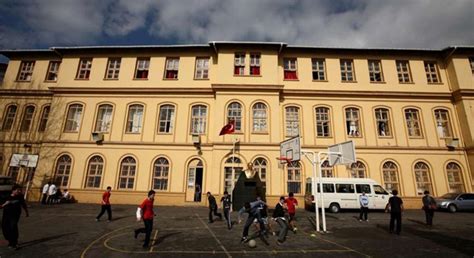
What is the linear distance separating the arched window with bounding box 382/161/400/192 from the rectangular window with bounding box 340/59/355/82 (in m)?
7.82

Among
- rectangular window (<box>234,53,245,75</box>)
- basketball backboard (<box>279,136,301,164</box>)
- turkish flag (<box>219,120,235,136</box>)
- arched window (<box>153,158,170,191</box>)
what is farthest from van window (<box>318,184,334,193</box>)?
arched window (<box>153,158,170,191</box>)

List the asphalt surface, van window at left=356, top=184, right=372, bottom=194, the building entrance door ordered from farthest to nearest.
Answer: the building entrance door → van window at left=356, top=184, right=372, bottom=194 → the asphalt surface

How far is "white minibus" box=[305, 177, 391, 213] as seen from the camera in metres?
16.3

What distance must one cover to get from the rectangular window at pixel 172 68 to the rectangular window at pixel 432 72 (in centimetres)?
2246

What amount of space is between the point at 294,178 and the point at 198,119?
933cm

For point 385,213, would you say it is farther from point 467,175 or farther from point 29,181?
point 29,181

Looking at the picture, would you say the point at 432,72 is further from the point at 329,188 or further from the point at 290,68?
the point at 329,188

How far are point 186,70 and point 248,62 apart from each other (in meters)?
5.60

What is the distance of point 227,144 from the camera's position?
18641 mm

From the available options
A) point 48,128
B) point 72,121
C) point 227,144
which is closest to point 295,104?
point 227,144

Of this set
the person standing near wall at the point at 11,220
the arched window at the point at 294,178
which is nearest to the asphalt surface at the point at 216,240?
the person standing near wall at the point at 11,220

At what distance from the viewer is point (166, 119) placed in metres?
20.6

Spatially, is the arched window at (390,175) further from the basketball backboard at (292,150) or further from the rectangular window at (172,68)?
the rectangular window at (172,68)

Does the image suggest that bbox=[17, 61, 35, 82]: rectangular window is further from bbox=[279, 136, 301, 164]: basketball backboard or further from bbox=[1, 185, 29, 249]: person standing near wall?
bbox=[279, 136, 301, 164]: basketball backboard
